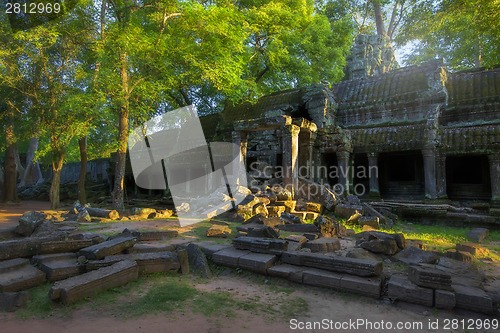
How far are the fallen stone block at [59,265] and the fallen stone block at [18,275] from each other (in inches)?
3.5

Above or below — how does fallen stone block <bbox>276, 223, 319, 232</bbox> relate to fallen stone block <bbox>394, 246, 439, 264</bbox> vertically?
above

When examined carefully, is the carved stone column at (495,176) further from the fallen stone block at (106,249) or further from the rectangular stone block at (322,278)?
the fallen stone block at (106,249)

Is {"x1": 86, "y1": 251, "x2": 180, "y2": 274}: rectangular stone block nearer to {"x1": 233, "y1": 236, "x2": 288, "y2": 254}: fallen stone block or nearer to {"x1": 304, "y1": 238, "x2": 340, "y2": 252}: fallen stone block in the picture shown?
{"x1": 233, "y1": 236, "x2": 288, "y2": 254}: fallen stone block

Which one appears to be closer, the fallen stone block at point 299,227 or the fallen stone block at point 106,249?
the fallen stone block at point 106,249

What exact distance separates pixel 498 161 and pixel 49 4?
1733 cm

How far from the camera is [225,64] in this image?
12094 mm

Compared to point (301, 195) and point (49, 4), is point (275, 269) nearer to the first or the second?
point (301, 195)

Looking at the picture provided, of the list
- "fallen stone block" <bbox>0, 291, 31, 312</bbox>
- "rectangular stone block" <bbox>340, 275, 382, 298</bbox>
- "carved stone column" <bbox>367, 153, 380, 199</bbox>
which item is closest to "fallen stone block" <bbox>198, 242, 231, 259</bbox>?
"rectangular stone block" <bbox>340, 275, 382, 298</bbox>

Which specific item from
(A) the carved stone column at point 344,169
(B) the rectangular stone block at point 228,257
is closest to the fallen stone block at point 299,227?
(B) the rectangular stone block at point 228,257

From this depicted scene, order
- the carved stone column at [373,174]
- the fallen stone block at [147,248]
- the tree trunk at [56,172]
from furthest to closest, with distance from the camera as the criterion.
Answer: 1. the carved stone column at [373,174]
2. the tree trunk at [56,172]
3. the fallen stone block at [147,248]

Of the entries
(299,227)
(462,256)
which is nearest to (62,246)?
(299,227)

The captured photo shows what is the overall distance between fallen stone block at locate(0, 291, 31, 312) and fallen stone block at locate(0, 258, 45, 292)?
21cm

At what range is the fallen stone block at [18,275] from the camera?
368 centimetres

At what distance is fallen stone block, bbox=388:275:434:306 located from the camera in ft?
11.5
